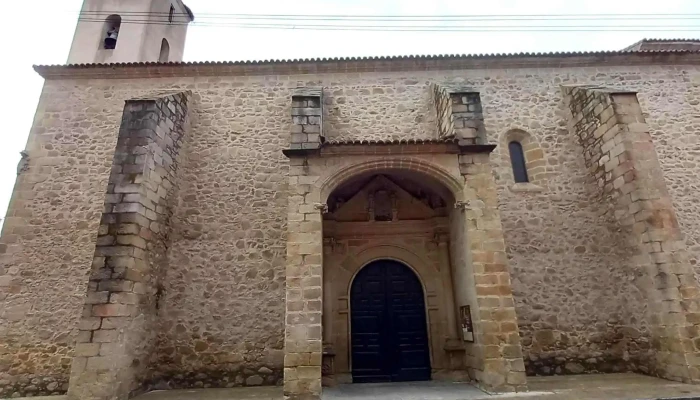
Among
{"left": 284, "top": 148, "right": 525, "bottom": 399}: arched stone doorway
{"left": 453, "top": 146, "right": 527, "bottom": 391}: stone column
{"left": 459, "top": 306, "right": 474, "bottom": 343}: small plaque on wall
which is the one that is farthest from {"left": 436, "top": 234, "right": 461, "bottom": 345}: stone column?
{"left": 453, "top": 146, "right": 527, "bottom": 391}: stone column

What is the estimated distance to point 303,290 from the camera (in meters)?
5.59

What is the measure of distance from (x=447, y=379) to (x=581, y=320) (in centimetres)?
291

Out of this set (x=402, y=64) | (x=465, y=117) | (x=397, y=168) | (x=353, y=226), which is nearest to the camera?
(x=397, y=168)

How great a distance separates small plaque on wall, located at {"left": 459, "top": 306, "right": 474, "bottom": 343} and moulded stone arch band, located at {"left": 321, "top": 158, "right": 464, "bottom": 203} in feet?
6.20

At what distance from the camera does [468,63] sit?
9.08 meters

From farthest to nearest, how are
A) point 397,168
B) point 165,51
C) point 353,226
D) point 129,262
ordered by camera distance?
point 165,51 → point 353,226 → point 397,168 → point 129,262

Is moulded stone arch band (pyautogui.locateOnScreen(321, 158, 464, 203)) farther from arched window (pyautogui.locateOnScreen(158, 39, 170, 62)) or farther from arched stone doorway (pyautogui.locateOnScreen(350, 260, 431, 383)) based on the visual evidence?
arched window (pyautogui.locateOnScreen(158, 39, 170, 62))

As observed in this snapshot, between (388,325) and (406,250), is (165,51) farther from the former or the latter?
(388,325)

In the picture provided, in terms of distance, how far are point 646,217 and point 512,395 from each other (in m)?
4.11

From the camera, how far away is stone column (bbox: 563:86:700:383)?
5.98 meters

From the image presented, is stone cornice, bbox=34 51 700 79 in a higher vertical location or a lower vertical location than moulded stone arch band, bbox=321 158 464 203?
higher

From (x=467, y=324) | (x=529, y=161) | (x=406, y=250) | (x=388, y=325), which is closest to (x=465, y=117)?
(x=529, y=161)

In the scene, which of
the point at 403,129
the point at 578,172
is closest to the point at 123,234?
the point at 403,129

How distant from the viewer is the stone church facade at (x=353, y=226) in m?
5.97
